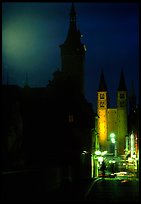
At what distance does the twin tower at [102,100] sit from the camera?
10494 centimetres

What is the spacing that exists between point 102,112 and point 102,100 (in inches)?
185

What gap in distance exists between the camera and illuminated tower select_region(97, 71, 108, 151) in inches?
4908

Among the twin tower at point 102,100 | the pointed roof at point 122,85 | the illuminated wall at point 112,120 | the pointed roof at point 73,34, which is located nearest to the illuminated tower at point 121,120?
the twin tower at point 102,100

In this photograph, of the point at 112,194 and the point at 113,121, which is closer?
the point at 112,194

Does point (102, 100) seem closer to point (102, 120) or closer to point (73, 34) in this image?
point (102, 120)

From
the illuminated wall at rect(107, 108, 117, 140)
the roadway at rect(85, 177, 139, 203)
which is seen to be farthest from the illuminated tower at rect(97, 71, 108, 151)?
the roadway at rect(85, 177, 139, 203)

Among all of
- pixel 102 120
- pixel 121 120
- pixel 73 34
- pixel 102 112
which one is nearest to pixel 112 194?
pixel 73 34

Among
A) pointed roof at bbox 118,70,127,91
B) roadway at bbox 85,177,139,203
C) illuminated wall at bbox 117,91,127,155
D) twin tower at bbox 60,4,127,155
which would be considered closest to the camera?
roadway at bbox 85,177,139,203

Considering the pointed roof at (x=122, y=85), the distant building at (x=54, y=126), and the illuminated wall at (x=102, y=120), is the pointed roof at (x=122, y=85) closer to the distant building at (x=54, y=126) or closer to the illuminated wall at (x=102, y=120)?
the illuminated wall at (x=102, y=120)

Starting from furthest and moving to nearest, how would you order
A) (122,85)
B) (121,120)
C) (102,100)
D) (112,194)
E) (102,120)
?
(122,85) < (102,100) < (102,120) < (121,120) < (112,194)

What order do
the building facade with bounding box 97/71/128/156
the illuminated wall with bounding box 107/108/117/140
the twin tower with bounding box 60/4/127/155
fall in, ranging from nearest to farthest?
the twin tower with bounding box 60/4/127/155 → the building facade with bounding box 97/71/128/156 → the illuminated wall with bounding box 107/108/117/140

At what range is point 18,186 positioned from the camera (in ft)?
43.7

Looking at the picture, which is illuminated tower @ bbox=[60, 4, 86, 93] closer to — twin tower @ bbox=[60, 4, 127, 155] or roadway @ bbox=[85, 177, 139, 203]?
twin tower @ bbox=[60, 4, 127, 155]

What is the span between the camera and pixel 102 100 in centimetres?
13238
